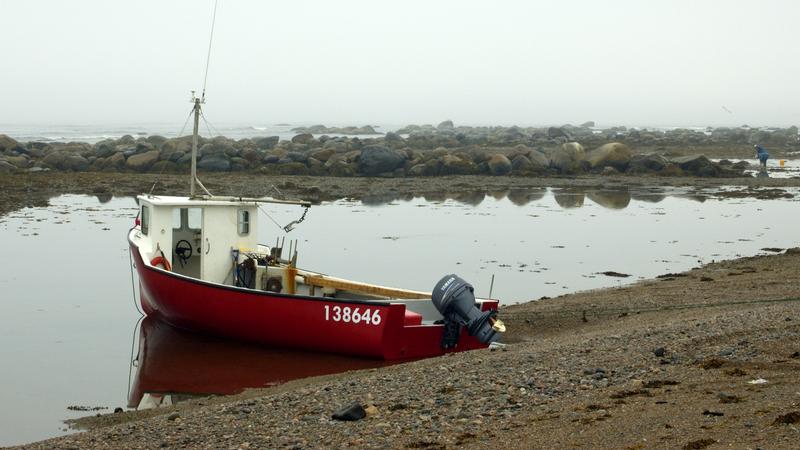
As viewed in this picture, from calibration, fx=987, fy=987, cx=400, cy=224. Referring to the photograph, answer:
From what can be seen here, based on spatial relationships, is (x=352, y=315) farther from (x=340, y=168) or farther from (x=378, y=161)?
(x=340, y=168)

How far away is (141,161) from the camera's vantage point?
145 feet

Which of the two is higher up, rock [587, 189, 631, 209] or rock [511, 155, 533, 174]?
rock [511, 155, 533, 174]

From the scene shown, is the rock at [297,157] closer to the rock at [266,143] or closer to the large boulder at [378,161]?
the large boulder at [378,161]

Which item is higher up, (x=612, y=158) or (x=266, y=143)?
(x=612, y=158)

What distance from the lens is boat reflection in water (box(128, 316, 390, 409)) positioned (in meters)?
11.7

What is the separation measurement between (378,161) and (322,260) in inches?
879

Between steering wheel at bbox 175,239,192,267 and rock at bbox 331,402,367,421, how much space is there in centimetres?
754

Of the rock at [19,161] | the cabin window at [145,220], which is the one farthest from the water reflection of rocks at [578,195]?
the rock at [19,161]

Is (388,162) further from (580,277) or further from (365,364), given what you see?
(365,364)

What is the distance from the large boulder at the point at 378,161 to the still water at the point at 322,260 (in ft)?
24.6

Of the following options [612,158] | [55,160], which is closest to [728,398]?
[612,158]

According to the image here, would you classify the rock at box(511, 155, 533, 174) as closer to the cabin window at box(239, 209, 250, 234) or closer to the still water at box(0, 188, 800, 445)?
the still water at box(0, 188, 800, 445)

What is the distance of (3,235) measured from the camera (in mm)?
24031

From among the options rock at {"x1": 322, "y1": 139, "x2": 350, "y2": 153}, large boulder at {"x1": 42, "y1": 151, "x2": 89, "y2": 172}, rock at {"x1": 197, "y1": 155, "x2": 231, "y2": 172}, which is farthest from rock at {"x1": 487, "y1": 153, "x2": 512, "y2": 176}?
large boulder at {"x1": 42, "y1": 151, "x2": 89, "y2": 172}
